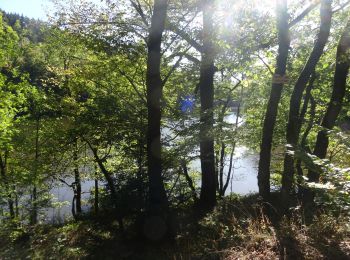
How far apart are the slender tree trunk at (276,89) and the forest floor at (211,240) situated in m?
0.84

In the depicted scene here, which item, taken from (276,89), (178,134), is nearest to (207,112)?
(178,134)

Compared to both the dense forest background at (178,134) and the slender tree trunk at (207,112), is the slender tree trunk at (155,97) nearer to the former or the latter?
the dense forest background at (178,134)

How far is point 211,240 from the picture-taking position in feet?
21.7

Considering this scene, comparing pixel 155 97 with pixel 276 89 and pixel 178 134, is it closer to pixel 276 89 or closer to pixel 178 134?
pixel 178 134

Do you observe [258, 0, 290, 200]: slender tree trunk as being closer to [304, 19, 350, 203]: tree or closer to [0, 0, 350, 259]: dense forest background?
[0, 0, 350, 259]: dense forest background

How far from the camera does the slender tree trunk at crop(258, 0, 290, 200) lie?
309 inches

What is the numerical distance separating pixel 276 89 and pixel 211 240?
4.11 metres

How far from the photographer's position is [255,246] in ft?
15.7

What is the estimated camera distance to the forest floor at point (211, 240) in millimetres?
4574

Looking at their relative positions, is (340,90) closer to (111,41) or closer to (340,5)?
(340,5)

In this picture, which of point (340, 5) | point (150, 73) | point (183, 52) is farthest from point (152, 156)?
point (340, 5)

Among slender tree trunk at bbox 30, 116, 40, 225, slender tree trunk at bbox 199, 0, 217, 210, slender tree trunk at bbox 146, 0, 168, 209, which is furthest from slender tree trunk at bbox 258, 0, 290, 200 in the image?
slender tree trunk at bbox 30, 116, 40, 225

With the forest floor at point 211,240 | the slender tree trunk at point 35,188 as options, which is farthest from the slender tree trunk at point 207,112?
the slender tree trunk at point 35,188

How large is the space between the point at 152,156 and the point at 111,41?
13.6 feet
